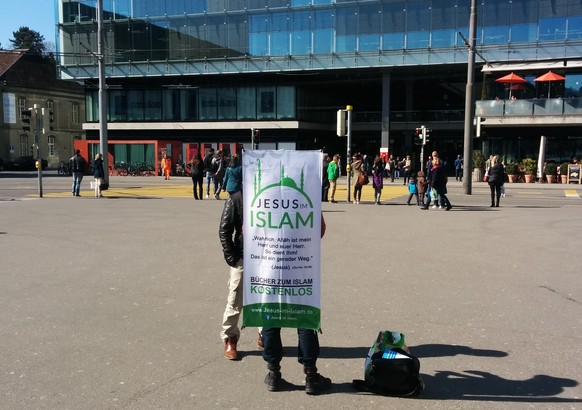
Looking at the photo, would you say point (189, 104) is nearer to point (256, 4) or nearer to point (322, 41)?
point (256, 4)

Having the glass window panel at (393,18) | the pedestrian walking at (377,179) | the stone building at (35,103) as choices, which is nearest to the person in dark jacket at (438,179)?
the pedestrian walking at (377,179)

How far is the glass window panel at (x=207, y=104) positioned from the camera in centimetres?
4684

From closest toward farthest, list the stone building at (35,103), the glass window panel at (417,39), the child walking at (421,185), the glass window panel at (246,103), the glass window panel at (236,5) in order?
the child walking at (421,185) < the glass window panel at (417,39) < the glass window panel at (236,5) < the glass window panel at (246,103) < the stone building at (35,103)

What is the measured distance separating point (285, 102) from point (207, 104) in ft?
23.0

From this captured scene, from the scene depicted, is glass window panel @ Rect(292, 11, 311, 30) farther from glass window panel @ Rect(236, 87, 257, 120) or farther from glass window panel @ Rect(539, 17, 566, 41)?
glass window panel @ Rect(539, 17, 566, 41)

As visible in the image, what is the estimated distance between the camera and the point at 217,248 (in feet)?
34.2

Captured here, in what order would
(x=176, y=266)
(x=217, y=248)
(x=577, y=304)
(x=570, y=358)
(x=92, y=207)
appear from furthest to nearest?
(x=92, y=207)
(x=217, y=248)
(x=176, y=266)
(x=577, y=304)
(x=570, y=358)

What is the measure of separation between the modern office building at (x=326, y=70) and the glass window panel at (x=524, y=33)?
7 cm

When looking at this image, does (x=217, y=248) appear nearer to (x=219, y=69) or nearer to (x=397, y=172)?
(x=397, y=172)

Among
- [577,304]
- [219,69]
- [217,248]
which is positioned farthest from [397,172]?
[577,304]

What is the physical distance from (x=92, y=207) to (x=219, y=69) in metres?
28.8

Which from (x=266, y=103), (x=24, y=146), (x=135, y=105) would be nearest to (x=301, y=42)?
(x=266, y=103)

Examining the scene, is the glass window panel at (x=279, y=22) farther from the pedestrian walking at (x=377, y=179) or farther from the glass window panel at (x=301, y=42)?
the pedestrian walking at (x=377, y=179)

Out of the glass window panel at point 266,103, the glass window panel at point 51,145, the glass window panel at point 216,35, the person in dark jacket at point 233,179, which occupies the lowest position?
the person in dark jacket at point 233,179
